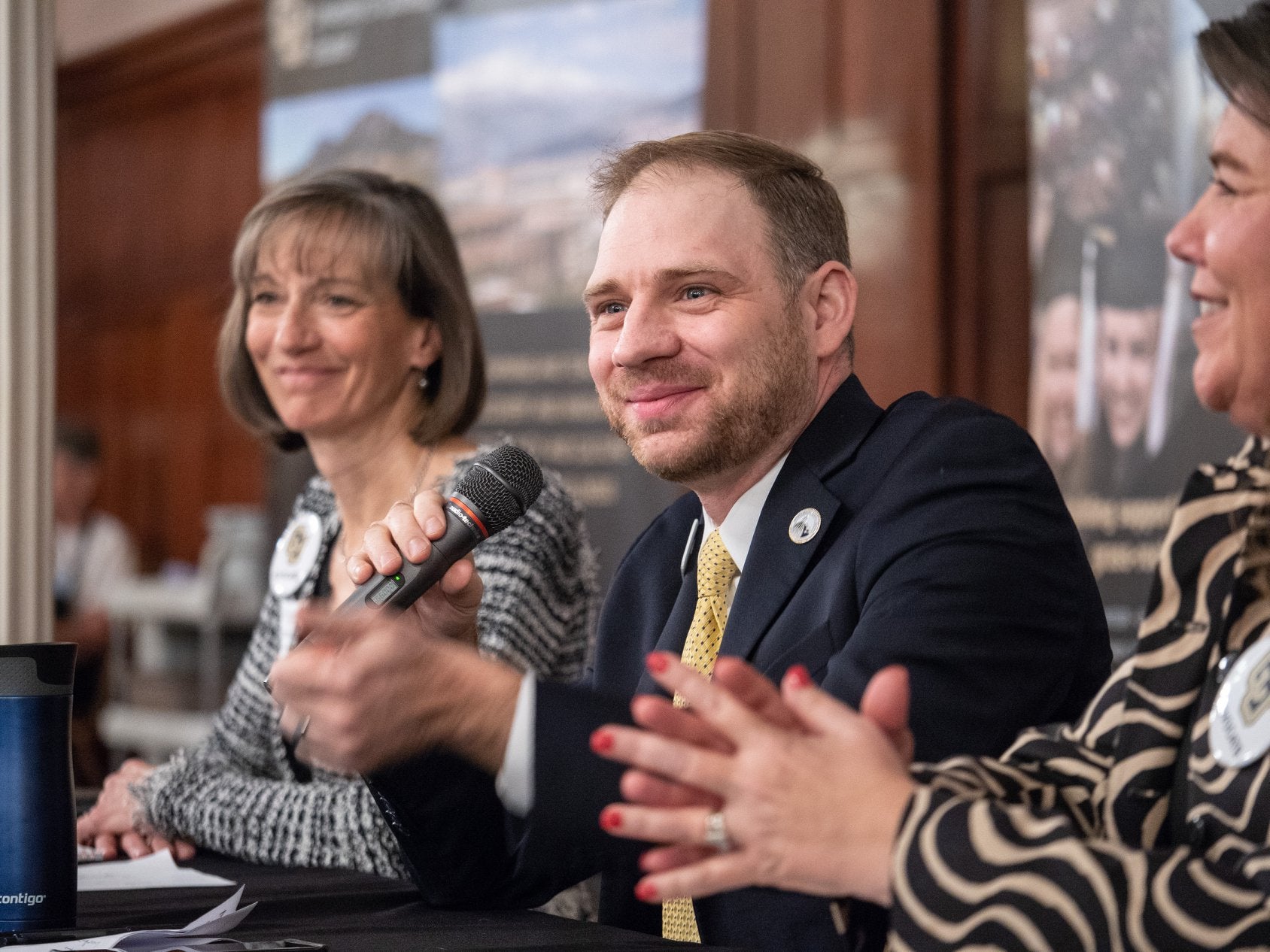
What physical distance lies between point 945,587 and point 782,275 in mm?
560

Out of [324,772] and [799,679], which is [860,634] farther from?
[324,772]

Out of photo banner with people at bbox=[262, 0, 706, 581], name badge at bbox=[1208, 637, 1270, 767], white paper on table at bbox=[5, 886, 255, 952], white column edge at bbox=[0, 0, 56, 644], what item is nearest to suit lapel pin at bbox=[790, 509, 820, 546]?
name badge at bbox=[1208, 637, 1270, 767]

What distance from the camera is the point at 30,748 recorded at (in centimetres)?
155

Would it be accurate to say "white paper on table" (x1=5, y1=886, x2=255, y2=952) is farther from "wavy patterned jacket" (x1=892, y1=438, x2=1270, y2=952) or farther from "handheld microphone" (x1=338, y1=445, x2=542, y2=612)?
"wavy patterned jacket" (x1=892, y1=438, x2=1270, y2=952)

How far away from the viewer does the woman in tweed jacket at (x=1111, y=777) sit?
1.13 meters

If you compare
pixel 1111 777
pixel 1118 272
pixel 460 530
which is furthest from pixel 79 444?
pixel 1111 777

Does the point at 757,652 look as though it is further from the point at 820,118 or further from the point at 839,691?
the point at 820,118

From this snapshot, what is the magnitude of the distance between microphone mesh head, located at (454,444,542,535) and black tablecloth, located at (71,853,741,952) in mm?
420

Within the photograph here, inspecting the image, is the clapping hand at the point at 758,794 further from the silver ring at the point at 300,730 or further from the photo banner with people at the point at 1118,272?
the photo banner with people at the point at 1118,272

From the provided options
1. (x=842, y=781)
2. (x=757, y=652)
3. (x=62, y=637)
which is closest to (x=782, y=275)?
(x=757, y=652)

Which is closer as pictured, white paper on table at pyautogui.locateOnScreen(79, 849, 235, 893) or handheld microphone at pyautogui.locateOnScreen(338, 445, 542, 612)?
handheld microphone at pyautogui.locateOnScreen(338, 445, 542, 612)

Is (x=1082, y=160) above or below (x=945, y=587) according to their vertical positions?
above

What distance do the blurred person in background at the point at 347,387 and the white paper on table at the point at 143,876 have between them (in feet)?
1.16

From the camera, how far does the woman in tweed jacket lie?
3.70ft
